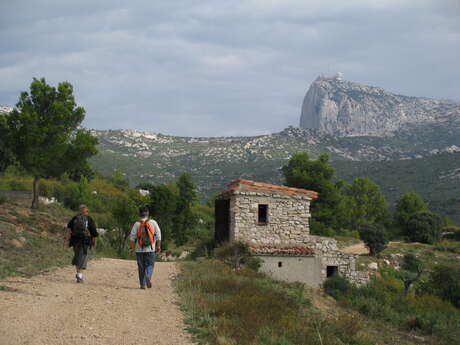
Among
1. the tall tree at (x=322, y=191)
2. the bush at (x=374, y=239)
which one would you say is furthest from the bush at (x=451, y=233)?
the bush at (x=374, y=239)

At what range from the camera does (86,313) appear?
845 cm

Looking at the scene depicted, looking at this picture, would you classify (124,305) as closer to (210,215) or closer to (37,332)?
(37,332)

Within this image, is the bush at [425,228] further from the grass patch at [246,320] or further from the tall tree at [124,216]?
the grass patch at [246,320]

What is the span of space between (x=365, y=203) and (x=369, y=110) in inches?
4393

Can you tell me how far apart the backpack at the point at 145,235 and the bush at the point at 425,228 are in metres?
49.5

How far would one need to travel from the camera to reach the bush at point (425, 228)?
2156 inches

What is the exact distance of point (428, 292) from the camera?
2583 cm

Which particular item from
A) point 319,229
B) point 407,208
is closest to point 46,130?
point 319,229

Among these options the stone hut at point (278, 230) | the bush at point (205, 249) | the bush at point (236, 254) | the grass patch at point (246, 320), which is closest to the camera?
the grass patch at point (246, 320)

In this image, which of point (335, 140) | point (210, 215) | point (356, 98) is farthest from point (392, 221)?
point (356, 98)

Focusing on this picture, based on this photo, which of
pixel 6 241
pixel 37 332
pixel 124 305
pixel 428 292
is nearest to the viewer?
pixel 37 332

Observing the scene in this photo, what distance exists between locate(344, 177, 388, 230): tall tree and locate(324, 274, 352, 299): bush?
135 ft

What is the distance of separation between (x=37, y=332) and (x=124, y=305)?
2586 millimetres

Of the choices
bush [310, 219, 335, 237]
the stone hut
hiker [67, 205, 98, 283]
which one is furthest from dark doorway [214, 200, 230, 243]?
bush [310, 219, 335, 237]
